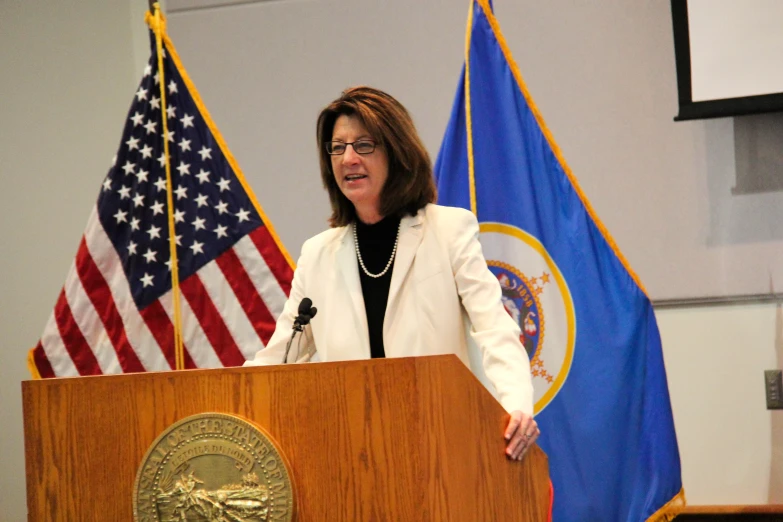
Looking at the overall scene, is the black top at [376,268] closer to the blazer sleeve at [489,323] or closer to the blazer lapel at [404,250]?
the blazer lapel at [404,250]

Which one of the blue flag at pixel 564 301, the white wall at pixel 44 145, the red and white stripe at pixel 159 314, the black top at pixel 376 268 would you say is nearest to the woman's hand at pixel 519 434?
the black top at pixel 376 268

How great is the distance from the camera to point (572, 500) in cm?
294

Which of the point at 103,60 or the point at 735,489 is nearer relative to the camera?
the point at 735,489

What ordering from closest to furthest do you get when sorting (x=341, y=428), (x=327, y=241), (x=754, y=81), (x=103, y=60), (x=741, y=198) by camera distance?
(x=341, y=428)
(x=327, y=241)
(x=754, y=81)
(x=741, y=198)
(x=103, y=60)

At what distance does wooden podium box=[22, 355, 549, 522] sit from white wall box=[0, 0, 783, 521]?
6.95ft

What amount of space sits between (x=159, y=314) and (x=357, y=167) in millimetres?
1546

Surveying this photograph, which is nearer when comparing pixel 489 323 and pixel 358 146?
pixel 489 323

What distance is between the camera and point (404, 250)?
204 cm

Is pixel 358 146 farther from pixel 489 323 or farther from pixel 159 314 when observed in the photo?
pixel 159 314

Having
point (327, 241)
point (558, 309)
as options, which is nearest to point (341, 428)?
point (327, 241)

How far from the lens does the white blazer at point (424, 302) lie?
197 cm

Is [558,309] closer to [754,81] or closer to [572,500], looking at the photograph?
[572,500]

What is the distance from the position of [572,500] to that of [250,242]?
1464mm

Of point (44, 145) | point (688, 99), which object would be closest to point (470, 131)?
point (688, 99)
